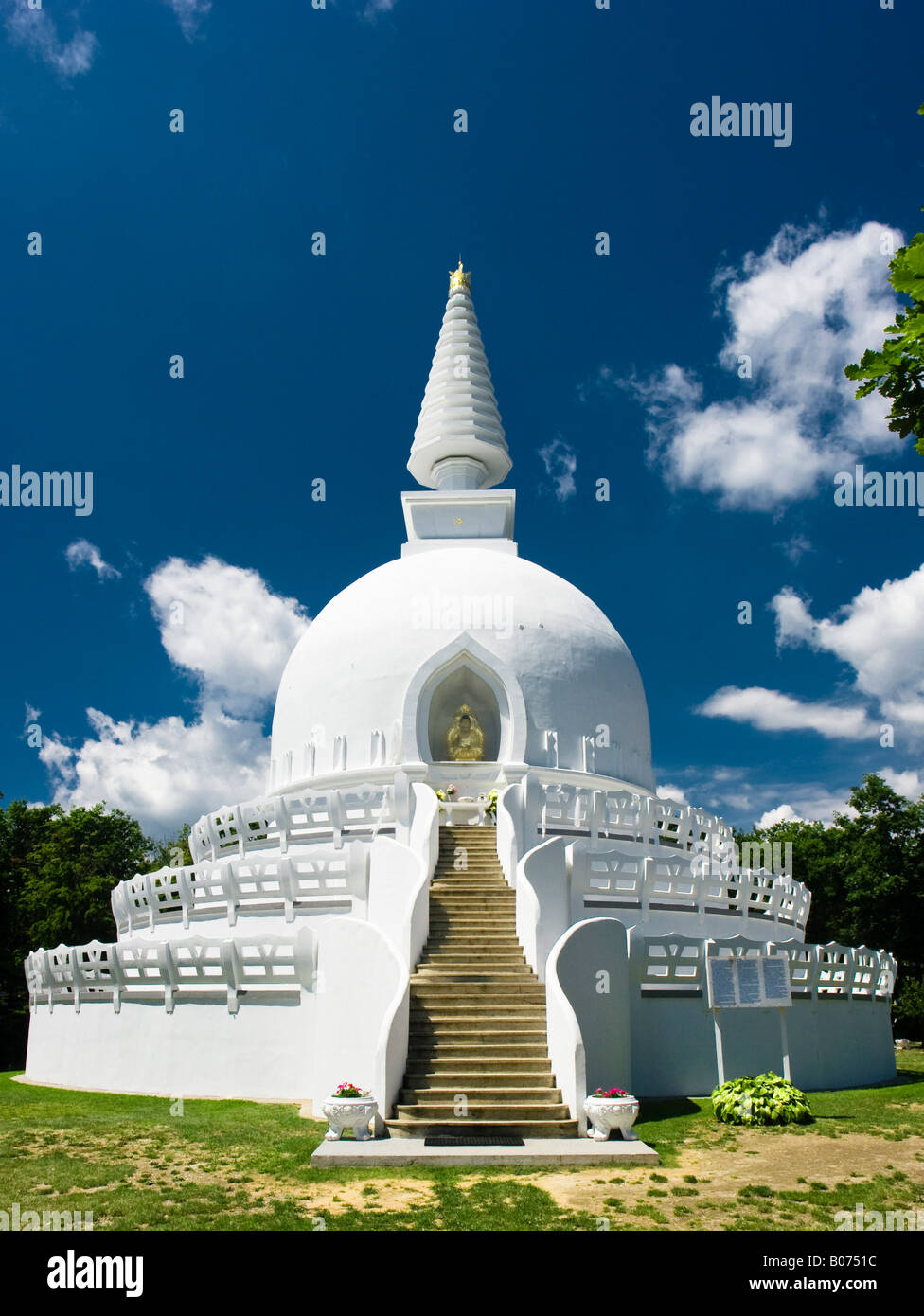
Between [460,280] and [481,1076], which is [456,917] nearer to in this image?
[481,1076]

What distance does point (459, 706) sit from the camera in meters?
27.9

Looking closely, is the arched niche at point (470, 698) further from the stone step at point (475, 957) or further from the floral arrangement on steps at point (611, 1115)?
the floral arrangement on steps at point (611, 1115)

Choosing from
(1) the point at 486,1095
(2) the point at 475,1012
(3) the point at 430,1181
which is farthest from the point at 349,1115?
(2) the point at 475,1012

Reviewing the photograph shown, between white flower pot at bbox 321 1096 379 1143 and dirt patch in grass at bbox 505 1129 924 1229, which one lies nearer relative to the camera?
dirt patch in grass at bbox 505 1129 924 1229

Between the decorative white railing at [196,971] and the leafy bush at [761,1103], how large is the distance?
6.87m

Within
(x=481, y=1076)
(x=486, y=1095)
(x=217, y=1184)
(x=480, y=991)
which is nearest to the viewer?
(x=217, y=1184)

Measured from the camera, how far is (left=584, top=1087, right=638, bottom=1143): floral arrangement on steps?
11.4 meters

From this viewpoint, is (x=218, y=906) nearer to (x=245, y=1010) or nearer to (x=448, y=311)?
(x=245, y=1010)

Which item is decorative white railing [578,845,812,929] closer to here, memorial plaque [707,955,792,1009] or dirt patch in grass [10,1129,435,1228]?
memorial plaque [707,955,792,1009]

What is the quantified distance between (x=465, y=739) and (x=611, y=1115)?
1609 centimetres

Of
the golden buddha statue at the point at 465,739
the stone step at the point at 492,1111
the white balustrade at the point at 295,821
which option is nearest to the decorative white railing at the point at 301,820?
the white balustrade at the point at 295,821

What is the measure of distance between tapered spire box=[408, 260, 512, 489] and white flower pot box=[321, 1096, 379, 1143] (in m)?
28.2

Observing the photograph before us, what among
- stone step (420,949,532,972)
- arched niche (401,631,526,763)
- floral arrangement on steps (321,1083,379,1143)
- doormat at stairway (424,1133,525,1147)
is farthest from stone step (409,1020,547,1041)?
arched niche (401,631,526,763)
